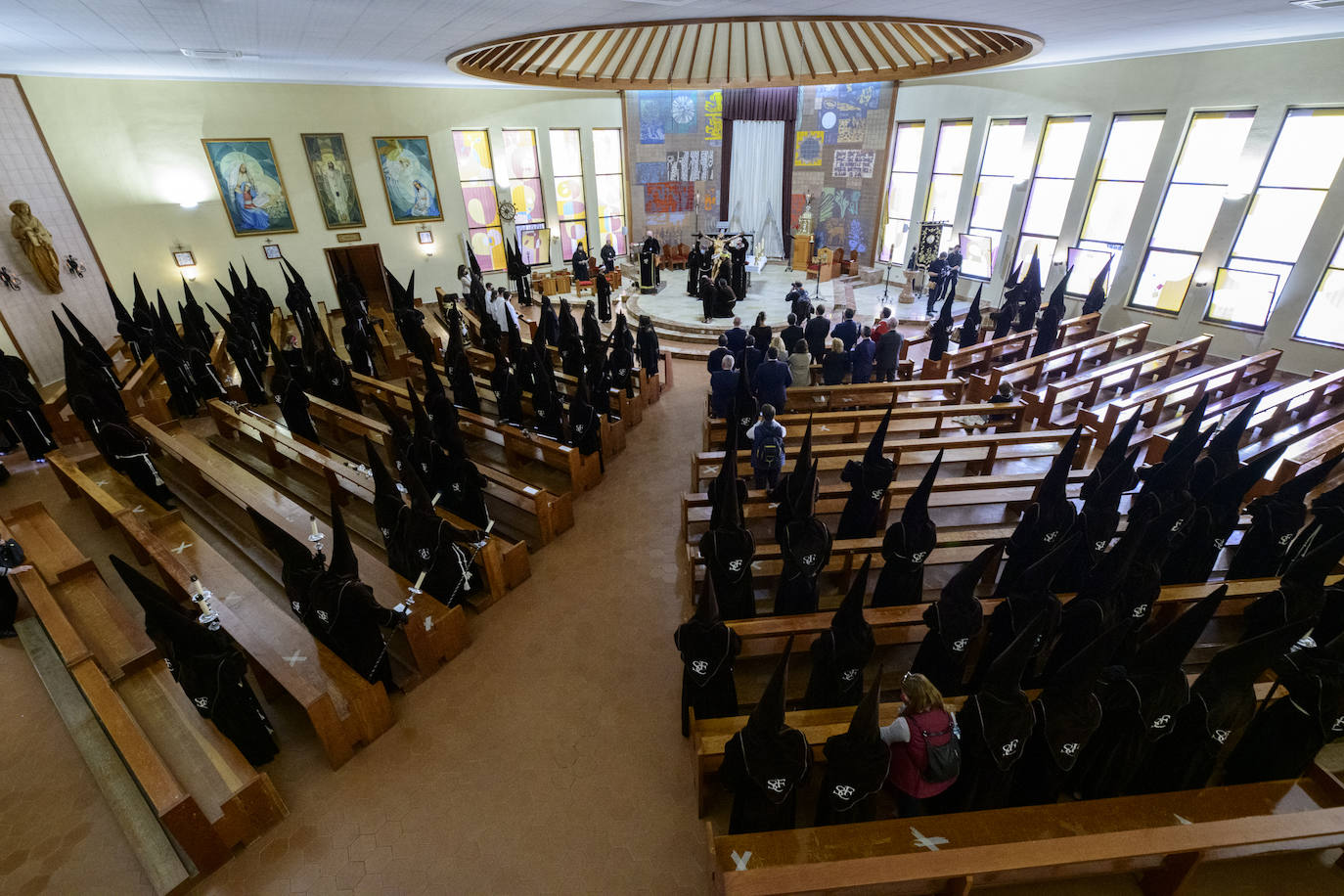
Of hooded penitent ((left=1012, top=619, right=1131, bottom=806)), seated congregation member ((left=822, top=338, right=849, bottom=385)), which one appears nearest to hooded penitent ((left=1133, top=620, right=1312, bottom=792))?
hooded penitent ((left=1012, top=619, right=1131, bottom=806))

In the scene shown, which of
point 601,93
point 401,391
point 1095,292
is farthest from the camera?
point 601,93

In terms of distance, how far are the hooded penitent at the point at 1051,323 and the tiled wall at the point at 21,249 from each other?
1667 centimetres

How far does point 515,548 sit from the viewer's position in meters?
5.41

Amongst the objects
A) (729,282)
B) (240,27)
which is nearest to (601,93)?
(729,282)

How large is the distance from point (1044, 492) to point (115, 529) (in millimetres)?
9060

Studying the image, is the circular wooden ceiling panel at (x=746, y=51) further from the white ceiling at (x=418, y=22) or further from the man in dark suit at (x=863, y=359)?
the man in dark suit at (x=863, y=359)

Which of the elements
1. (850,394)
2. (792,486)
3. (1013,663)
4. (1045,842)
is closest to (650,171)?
(850,394)

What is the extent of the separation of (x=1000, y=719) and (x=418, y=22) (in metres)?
8.36

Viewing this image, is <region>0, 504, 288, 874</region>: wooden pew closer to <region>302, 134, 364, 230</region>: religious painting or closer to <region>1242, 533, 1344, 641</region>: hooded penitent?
<region>1242, 533, 1344, 641</region>: hooded penitent

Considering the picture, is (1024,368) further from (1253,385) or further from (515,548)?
(515,548)

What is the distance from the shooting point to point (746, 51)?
916 cm

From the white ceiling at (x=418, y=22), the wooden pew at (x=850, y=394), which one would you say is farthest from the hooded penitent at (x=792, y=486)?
the white ceiling at (x=418, y=22)

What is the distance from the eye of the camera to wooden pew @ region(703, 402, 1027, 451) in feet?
23.4

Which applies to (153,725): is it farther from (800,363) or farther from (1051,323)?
(1051,323)
